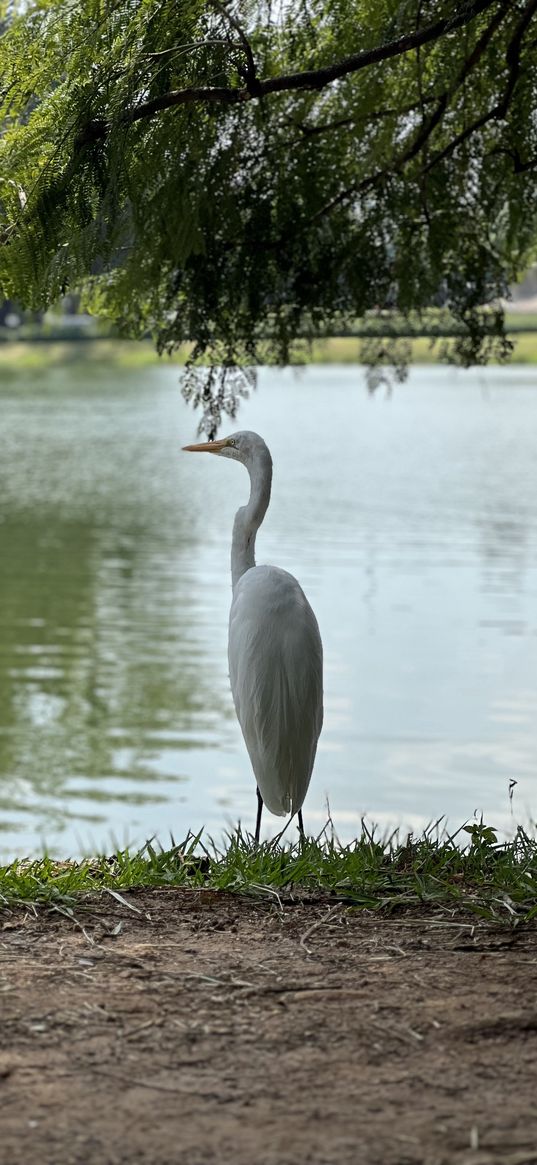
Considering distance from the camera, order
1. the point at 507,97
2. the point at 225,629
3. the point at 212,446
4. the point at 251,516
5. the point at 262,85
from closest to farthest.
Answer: the point at 262,85, the point at 507,97, the point at 251,516, the point at 212,446, the point at 225,629

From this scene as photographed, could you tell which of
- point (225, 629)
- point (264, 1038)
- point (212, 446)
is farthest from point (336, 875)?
point (225, 629)

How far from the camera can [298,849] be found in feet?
14.6

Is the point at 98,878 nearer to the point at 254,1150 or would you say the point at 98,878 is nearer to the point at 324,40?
the point at 254,1150

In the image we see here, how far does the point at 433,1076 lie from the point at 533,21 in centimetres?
402

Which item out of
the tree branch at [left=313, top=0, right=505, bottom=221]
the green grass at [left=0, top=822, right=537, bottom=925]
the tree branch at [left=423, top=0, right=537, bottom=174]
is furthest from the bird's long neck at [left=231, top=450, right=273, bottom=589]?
the green grass at [left=0, top=822, right=537, bottom=925]

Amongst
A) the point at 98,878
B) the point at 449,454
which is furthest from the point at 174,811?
the point at 449,454

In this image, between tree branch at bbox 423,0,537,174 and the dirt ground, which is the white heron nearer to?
the dirt ground

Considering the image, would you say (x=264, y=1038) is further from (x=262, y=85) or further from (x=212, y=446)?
(x=212, y=446)

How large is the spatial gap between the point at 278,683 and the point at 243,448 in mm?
1345

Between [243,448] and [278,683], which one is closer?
[278,683]

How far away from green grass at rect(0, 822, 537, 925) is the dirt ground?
0.43 ft

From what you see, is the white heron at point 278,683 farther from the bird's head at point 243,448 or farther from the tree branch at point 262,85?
the tree branch at point 262,85

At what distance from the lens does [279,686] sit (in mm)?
4988

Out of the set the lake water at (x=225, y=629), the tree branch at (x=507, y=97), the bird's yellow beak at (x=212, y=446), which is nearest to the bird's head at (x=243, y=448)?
the bird's yellow beak at (x=212, y=446)
